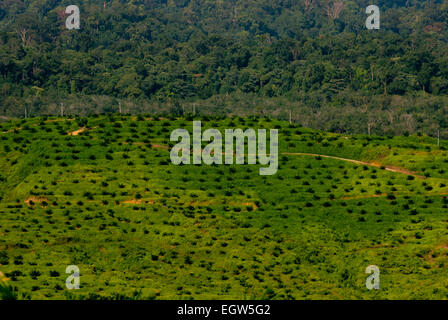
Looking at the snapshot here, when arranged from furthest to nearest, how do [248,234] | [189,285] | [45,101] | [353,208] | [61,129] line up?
[45,101]
[61,129]
[353,208]
[248,234]
[189,285]

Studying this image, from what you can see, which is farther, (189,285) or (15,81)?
(15,81)

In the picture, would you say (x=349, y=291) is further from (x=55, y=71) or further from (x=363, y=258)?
(x=55, y=71)

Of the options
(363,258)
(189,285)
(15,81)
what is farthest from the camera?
(15,81)

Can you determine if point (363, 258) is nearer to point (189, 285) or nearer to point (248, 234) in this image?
point (248, 234)

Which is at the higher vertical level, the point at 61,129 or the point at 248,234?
the point at 61,129

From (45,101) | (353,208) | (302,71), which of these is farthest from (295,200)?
(302,71)

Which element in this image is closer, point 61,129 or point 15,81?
point 61,129
